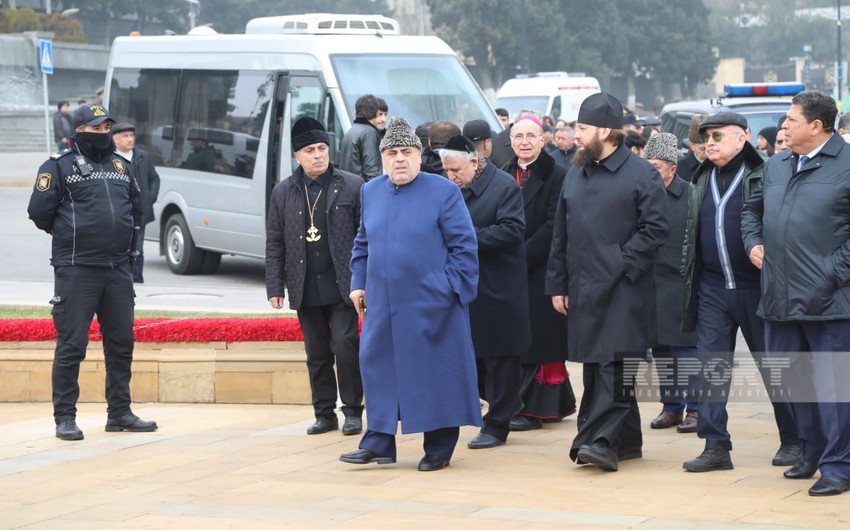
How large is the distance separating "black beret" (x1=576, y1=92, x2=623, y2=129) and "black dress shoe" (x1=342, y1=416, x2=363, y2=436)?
A: 8.13 ft

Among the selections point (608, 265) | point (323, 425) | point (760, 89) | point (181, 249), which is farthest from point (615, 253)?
point (760, 89)

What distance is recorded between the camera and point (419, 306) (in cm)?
745

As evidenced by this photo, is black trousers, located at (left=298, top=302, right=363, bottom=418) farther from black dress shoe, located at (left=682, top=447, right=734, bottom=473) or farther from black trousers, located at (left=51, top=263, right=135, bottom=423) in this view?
black dress shoe, located at (left=682, top=447, right=734, bottom=473)

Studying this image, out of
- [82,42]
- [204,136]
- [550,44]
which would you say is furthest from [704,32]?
[204,136]

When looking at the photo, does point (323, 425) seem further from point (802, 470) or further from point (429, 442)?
point (802, 470)

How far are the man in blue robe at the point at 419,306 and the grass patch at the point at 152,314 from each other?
152 inches

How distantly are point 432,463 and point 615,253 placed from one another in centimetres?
147

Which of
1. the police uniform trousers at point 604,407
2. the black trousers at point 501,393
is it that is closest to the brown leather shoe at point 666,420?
the black trousers at point 501,393

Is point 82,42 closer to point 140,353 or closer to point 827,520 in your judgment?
point 140,353

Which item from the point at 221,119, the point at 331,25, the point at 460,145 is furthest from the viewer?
the point at 221,119

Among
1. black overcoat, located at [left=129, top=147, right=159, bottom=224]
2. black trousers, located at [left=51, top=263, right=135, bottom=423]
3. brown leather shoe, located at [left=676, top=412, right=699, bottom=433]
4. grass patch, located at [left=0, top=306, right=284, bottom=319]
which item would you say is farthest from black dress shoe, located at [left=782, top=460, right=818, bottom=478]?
black overcoat, located at [left=129, top=147, right=159, bottom=224]

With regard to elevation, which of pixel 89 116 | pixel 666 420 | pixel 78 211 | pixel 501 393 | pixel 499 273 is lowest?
pixel 666 420

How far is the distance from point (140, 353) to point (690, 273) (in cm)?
449

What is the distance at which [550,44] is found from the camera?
2810 inches
